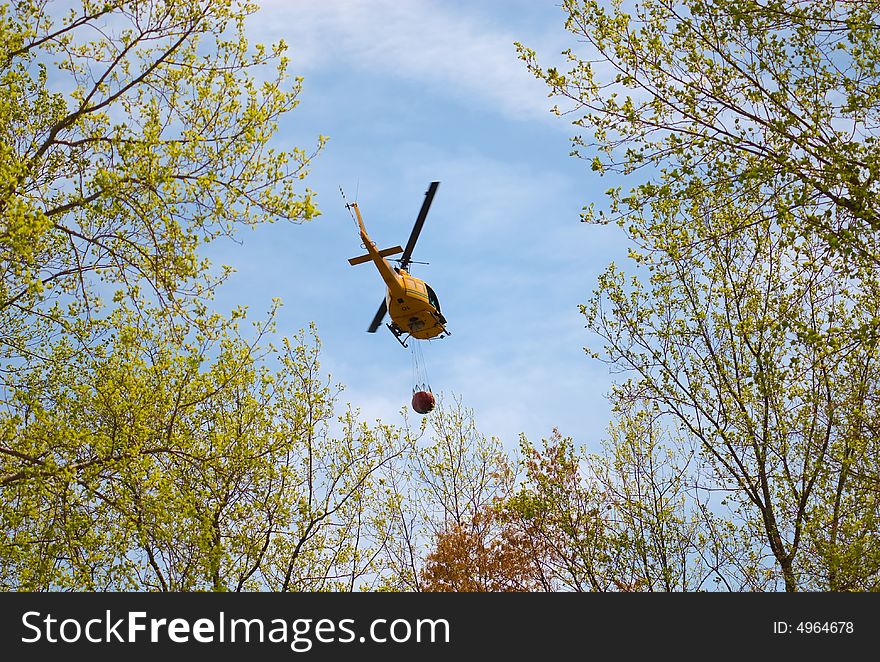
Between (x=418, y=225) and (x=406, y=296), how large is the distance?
1956 mm

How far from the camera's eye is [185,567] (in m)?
13.7

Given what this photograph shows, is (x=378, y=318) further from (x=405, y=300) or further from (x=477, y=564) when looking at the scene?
(x=477, y=564)

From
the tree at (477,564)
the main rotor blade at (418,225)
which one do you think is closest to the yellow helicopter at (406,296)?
the main rotor blade at (418,225)

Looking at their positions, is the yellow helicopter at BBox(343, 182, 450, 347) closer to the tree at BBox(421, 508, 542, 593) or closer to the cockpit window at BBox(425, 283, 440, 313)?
the cockpit window at BBox(425, 283, 440, 313)

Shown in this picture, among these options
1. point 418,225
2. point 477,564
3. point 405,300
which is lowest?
point 477,564

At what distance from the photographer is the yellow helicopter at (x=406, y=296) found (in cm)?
2234

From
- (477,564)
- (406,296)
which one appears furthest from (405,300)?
(477,564)

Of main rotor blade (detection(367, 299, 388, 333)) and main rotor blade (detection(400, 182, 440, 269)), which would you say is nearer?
main rotor blade (detection(400, 182, 440, 269))

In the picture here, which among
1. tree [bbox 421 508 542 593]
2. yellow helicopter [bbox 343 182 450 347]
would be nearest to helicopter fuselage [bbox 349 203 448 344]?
yellow helicopter [bbox 343 182 450 347]

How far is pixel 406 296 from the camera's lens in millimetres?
23531

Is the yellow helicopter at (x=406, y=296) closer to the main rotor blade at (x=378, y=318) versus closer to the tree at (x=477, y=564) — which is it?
the main rotor blade at (x=378, y=318)

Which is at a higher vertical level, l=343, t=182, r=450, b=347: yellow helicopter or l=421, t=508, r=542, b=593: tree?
l=343, t=182, r=450, b=347: yellow helicopter

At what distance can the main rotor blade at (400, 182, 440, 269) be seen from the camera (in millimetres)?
22609

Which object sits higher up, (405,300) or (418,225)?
(418,225)
